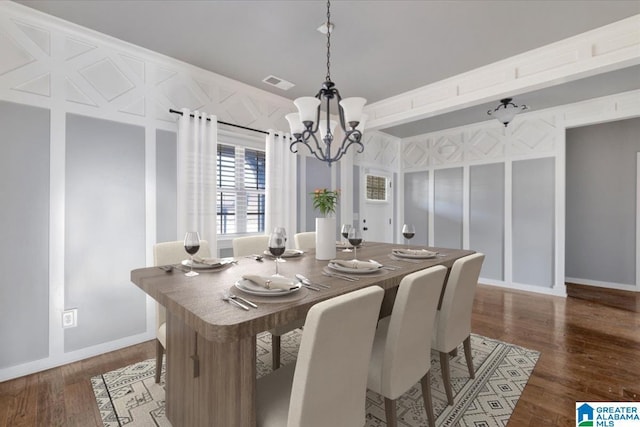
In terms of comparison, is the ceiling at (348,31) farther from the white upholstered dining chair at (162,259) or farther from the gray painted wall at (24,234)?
the white upholstered dining chair at (162,259)

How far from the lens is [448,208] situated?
16.9ft

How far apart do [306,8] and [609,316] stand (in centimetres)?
Answer: 439

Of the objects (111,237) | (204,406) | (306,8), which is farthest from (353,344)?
(111,237)

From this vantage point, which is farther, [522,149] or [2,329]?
[522,149]

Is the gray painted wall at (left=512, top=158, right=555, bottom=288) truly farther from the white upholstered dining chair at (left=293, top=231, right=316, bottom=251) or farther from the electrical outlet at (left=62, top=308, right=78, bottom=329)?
the electrical outlet at (left=62, top=308, right=78, bottom=329)

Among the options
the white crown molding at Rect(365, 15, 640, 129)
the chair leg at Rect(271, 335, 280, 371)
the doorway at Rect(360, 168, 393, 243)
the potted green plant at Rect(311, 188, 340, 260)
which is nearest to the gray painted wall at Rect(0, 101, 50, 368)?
the chair leg at Rect(271, 335, 280, 371)

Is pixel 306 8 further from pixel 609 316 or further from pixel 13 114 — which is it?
pixel 609 316

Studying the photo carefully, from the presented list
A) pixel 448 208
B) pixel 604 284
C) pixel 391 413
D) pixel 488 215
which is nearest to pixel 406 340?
pixel 391 413

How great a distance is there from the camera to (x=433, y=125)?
487 centimetres

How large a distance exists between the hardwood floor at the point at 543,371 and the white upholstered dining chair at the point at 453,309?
455mm

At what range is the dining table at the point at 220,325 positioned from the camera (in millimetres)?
946

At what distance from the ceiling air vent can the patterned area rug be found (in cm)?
273

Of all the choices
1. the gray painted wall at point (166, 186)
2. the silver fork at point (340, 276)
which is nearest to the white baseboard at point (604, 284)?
the silver fork at point (340, 276)

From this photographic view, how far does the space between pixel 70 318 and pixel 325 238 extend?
2.11 m
